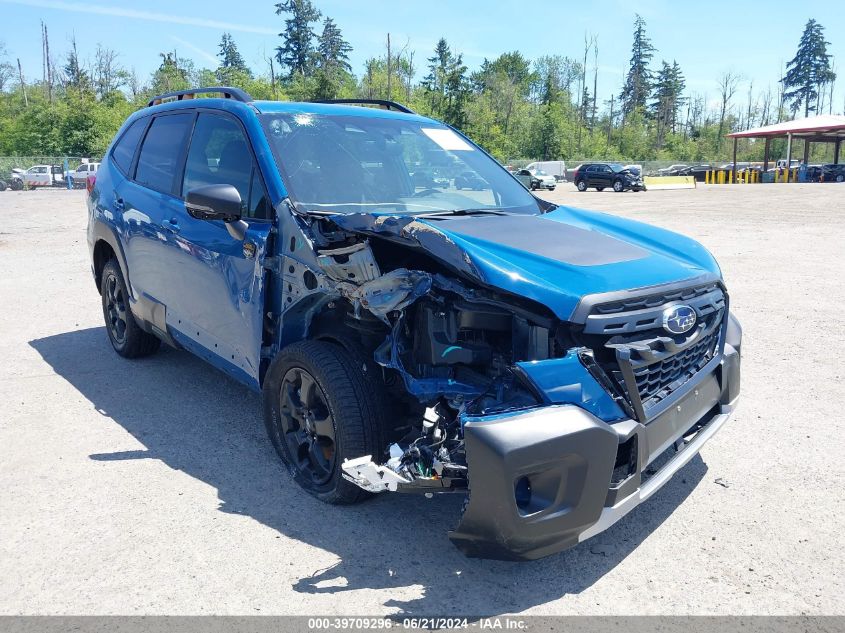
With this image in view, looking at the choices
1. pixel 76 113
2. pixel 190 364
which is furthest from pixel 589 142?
pixel 190 364

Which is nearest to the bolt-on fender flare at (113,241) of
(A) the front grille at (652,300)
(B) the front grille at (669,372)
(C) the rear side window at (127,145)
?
(C) the rear side window at (127,145)

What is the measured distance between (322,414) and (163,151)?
8.38 feet

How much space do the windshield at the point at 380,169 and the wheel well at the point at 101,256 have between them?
99.6 inches

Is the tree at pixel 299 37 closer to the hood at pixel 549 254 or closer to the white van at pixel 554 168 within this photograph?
the white van at pixel 554 168

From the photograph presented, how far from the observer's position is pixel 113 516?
335 cm

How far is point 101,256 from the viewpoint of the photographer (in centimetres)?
591

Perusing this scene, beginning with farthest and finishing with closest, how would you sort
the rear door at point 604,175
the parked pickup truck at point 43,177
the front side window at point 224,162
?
the parked pickup truck at point 43,177, the rear door at point 604,175, the front side window at point 224,162

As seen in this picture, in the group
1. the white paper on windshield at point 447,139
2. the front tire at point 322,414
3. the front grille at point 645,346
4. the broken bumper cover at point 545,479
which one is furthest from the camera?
the white paper on windshield at point 447,139

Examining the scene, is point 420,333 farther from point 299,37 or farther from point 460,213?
point 299,37

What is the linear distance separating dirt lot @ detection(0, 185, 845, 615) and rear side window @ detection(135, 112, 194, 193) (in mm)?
1518

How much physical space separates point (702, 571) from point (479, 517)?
1.08m

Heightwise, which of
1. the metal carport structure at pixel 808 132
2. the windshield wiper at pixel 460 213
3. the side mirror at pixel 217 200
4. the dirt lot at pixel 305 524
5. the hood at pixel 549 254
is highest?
the metal carport structure at pixel 808 132

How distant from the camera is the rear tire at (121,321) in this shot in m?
5.53

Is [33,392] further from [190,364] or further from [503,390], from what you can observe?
[503,390]
